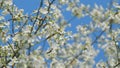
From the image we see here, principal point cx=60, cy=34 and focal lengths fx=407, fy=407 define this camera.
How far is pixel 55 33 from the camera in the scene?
7562 millimetres

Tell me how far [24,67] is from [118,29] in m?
2.82

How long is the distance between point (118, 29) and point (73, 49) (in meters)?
1.00

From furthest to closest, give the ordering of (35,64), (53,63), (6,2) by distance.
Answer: (6,2) → (53,63) → (35,64)

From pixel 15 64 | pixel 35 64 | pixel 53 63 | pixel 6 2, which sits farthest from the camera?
pixel 6 2

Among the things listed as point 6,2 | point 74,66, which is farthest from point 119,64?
point 6,2

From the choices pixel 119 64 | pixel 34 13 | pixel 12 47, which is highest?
pixel 34 13

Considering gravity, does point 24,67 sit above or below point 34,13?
below

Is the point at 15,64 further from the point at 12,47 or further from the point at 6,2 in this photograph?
the point at 6,2

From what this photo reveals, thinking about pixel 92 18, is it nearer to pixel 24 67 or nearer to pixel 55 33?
pixel 55 33

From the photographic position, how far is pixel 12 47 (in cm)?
754

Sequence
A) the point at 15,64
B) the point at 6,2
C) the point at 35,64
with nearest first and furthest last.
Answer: the point at 35,64
the point at 15,64
the point at 6,2

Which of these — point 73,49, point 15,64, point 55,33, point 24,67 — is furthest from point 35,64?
point 73,49

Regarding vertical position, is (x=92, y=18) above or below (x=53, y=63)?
above

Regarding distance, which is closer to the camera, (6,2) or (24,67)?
(24,67)
